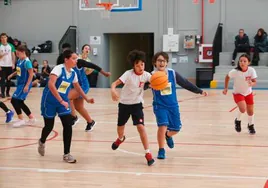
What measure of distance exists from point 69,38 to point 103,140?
14.9m

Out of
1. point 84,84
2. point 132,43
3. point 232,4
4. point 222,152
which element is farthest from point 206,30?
point 222,152

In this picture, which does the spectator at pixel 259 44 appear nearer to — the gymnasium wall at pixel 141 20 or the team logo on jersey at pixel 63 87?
the gymnasium wall at pixel 141 20

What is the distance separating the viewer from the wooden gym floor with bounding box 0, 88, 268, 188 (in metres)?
5.33

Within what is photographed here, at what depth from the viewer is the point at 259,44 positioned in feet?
A: 65.0

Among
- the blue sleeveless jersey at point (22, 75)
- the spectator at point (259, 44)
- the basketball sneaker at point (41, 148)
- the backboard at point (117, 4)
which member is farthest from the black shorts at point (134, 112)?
the spectator at point (259, 44)

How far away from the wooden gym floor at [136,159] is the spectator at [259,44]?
9.81 metres

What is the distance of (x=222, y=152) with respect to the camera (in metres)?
6.95

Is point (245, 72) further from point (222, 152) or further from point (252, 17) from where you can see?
point (252, 17)

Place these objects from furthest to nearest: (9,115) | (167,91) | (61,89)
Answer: (9,115) < (167,91) < (61,89)

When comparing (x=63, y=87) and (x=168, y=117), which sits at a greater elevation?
(x=63, y=87)

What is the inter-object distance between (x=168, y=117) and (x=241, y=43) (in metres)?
14.1

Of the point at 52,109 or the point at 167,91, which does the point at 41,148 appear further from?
the point at 167,91

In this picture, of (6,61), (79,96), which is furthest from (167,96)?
(6,61)

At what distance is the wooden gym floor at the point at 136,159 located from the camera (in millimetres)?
5328
